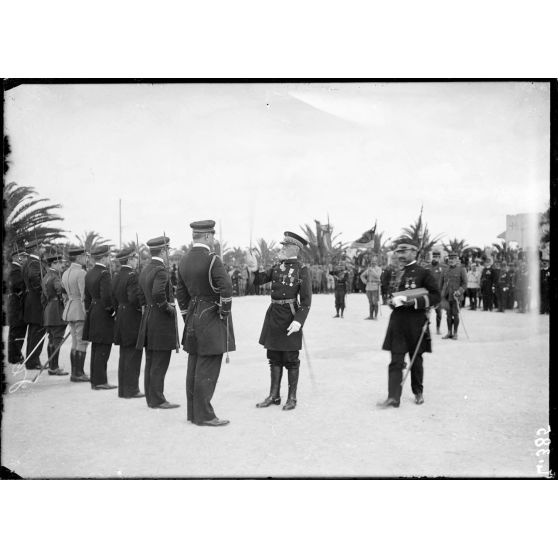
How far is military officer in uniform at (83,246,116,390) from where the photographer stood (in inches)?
215

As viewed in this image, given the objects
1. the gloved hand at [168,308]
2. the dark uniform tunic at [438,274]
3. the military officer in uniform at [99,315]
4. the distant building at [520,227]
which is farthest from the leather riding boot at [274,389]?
the distant building at [520,227]

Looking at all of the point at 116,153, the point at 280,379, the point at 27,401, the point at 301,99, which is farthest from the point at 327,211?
the point at 27,401

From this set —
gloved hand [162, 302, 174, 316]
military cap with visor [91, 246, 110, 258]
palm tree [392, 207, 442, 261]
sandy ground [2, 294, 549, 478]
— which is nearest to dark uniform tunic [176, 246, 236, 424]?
sandy ground [2, 294, 549, 478]

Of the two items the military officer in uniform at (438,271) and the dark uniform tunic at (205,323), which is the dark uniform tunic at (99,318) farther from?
the military officer in uniform at (438,271)

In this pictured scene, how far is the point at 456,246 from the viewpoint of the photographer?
5.45 meters

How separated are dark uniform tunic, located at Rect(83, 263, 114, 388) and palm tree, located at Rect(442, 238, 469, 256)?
3294 mm

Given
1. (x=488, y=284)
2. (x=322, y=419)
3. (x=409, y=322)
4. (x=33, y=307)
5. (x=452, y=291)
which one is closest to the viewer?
(x=322, y=419)

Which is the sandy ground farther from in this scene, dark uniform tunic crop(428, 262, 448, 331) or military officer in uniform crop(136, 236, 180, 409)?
dark uniform tunic crop(428, 262, 448, 331)

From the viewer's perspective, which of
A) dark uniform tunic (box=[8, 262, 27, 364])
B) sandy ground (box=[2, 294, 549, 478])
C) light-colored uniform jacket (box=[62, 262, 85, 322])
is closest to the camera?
sandy ground (box=[2, 294, 549, 478])

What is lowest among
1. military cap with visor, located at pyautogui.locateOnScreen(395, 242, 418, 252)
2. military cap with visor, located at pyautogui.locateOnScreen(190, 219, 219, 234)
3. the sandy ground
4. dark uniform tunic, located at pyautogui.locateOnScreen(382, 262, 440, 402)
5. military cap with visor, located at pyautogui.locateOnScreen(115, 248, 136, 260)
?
the sandy ground

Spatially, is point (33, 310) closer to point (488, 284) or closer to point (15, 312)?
point (15, 312)

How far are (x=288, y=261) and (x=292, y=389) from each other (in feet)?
3.87

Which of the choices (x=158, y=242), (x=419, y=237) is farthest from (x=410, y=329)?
(x=158, y=242)

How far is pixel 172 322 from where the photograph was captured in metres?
5.37
